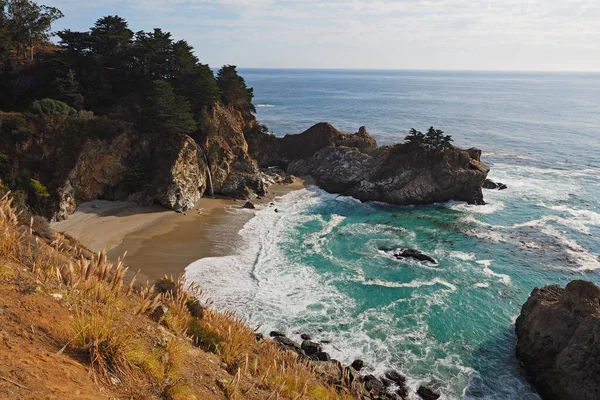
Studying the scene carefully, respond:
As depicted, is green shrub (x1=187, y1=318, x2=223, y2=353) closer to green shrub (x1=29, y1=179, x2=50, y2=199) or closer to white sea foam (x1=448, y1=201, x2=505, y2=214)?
green shrub (x1=29, y1=179, x2=50, y2=199)

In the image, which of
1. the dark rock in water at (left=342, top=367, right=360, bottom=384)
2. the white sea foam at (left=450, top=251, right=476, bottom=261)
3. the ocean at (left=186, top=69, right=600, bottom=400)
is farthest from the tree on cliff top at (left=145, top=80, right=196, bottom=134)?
the dark rock in water at (left=342, top=367, right=360, bottom=384)

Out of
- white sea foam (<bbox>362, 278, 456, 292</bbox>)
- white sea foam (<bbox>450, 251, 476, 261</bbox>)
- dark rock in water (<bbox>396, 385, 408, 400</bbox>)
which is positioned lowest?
dark rock in water (<bbox>396, 385, 408, 400</bbox>)

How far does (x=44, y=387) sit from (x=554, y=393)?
2041 cm

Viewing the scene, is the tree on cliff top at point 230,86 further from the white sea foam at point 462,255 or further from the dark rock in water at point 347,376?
the dark rock in water at point 347,376

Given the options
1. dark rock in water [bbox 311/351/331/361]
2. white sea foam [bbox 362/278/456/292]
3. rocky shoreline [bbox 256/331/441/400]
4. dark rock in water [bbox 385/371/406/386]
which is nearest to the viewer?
rocky shoreline [bbox 256/331/441/400]

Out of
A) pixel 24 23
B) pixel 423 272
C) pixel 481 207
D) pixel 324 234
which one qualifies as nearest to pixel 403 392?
pixel 423 272

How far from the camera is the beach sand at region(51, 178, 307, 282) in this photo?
87.9 feet

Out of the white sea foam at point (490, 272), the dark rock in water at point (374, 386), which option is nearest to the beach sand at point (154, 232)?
the dark rock in water at point (374, 386)

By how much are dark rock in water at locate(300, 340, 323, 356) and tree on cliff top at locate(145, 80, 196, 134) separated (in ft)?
82.3

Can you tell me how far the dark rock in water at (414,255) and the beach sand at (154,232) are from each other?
13172mm

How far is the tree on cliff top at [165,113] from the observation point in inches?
1387

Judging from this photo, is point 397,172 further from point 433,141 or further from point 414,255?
point 414,255

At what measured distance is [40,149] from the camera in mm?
31469

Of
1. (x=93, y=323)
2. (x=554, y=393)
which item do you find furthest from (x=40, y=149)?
(x=554, y=393)
